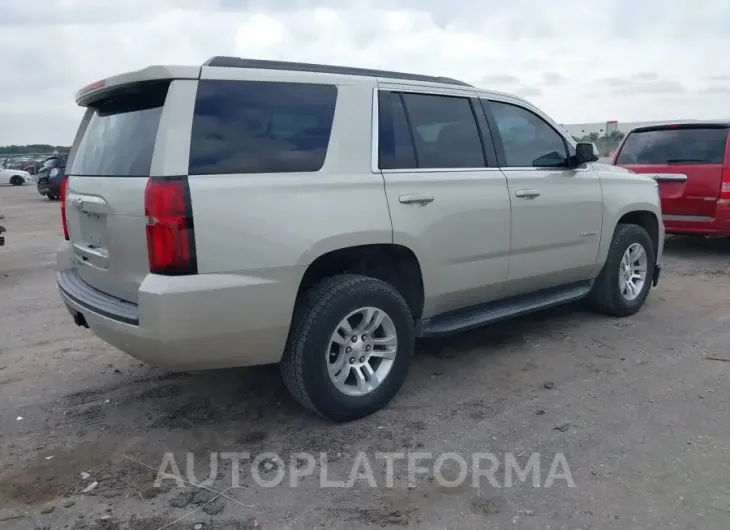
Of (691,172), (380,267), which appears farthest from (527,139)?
(691,172)

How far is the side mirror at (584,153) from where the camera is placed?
4969mm

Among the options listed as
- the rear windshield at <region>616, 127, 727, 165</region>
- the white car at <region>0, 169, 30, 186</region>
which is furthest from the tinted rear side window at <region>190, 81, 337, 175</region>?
the white car at <region>0, 169, 30, 186</region>

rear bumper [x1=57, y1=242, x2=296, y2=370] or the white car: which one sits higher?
the white car

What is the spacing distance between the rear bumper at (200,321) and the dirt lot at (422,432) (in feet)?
1.86

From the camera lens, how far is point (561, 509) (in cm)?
282

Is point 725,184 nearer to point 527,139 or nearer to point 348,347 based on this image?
point 527,139

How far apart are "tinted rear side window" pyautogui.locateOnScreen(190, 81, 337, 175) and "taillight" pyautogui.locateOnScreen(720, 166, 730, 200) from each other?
618 centimetres

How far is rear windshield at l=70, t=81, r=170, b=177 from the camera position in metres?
3.24

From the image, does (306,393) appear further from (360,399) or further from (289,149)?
(289,149)

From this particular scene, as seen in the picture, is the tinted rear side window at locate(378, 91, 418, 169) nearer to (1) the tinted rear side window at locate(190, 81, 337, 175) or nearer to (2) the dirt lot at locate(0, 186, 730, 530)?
(1) the tinted rear side window at locate(190, 81, 337, 175)

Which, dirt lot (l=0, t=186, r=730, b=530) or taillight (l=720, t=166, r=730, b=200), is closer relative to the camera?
dirt lot (l=0, t=186, r=730, b=530)

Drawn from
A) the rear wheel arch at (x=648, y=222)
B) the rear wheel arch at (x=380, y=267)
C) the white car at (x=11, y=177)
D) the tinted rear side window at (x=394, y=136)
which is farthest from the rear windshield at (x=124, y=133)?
the white car at (x=11, y=177)

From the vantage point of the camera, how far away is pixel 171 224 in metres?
3.00

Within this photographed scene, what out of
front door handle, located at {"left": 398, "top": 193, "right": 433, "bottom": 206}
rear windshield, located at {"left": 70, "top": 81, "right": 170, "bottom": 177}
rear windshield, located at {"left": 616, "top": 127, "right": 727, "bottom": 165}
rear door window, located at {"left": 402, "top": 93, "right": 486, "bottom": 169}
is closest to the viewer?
rear windshield, located at {"left": 70, "top": 81, "right": 170, "bottom": 177}
